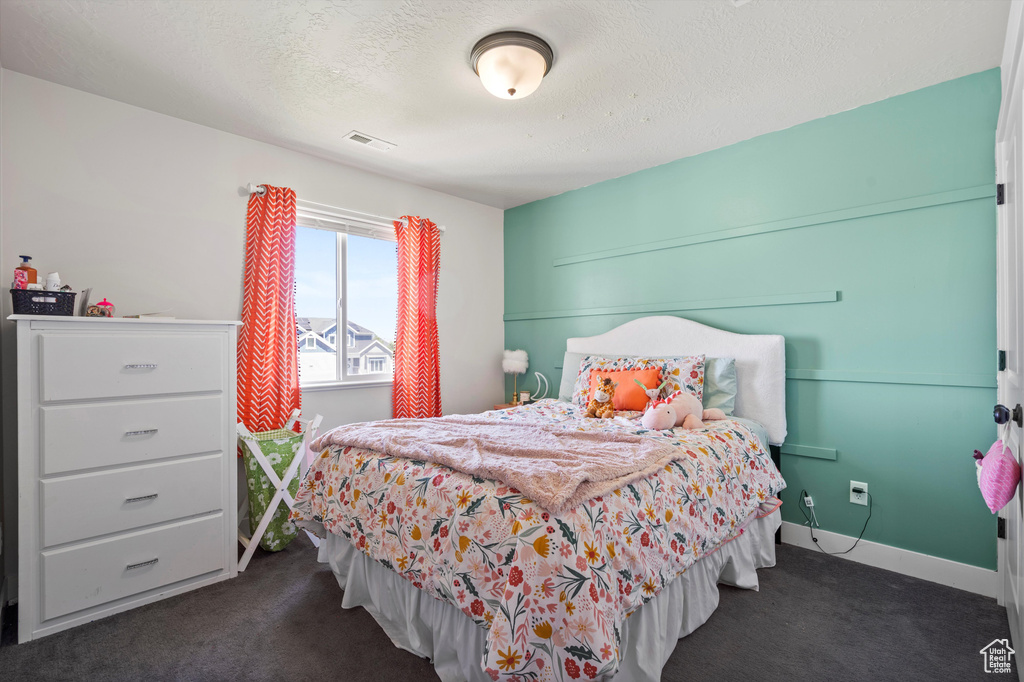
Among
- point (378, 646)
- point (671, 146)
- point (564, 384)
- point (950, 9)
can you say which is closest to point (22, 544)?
point (378, 646)

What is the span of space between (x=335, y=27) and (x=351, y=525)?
2.02 meters

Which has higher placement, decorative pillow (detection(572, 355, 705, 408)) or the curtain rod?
the curtain rod

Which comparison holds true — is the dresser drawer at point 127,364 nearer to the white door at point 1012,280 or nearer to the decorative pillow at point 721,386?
the decorative pillow at point 721,386

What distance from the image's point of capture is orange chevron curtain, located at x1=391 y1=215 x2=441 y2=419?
146 inches

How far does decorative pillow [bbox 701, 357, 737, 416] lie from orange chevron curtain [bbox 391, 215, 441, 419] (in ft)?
6.66

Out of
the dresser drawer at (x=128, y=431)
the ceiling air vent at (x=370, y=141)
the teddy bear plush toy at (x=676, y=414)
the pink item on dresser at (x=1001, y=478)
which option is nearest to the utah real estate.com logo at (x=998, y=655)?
the pink item on dresser at (x=1001, y=478)

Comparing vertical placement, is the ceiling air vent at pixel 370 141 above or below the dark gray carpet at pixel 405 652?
above

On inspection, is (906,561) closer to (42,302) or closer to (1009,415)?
(1009,415)

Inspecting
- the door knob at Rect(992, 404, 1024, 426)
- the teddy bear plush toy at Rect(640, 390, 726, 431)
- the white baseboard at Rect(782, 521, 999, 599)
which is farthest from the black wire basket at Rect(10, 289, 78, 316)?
the white baseboard at Rect(782, 521, 999, 599)

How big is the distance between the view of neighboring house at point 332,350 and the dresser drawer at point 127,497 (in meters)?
1.05

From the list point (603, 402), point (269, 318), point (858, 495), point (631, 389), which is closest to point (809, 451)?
point (858, 495)

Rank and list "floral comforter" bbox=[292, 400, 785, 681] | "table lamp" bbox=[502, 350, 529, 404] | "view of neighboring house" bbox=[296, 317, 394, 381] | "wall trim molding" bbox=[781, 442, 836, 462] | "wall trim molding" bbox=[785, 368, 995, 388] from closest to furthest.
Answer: "floral comforter" bbox=[292, 400, 785, 681] < "wall trim molding" bbox=[785, 368, 995, 388] < "wall trim molding" bbox=[781, 442, 836, 462] < "view of neighboring house" bbox=[296, 317, 394, 381] < "table lamp" bbox=[502, 350, 529, 404]

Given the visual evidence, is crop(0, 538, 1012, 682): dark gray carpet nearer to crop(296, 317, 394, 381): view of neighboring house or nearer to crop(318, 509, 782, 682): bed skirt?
crop(318, 509, 782, 682): bed skirt

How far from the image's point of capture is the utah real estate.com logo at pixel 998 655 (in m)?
1.67
